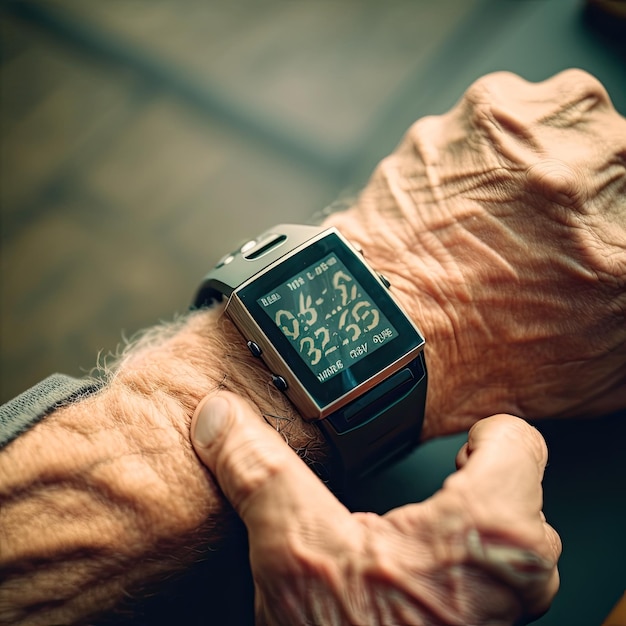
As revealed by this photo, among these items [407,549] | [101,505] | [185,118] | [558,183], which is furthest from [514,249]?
[185,118]

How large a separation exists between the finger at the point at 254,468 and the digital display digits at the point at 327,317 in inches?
4.0

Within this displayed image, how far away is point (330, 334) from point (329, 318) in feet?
0.07

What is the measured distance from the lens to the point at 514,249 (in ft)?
2.54

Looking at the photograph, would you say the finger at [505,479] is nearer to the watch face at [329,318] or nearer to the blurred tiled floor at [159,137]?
the watch face at [329,318]

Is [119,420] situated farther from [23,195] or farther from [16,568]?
[23,195]

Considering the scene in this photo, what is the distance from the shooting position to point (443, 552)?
535 mm

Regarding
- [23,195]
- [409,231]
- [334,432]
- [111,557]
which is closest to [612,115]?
[409,231]

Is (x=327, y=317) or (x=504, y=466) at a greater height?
(x=327, y=317)

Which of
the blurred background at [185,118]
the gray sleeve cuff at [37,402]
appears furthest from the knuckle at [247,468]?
the blurred background at [185,118]

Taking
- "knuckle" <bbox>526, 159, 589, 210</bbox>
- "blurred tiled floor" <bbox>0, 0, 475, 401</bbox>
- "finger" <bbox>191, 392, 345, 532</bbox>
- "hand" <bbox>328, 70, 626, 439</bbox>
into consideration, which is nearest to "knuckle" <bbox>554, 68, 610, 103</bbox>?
"hand" <bbox>328, 70, 626, 439</bbox>

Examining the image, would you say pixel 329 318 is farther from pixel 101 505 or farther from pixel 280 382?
pixel 101 505

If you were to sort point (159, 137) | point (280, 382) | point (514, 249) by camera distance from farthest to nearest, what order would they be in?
1. point (159, 137)
2. point (514, 249)
3. point (280, 382)

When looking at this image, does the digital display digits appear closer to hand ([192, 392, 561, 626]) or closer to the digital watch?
the digital watch

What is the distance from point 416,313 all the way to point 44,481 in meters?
0.52
